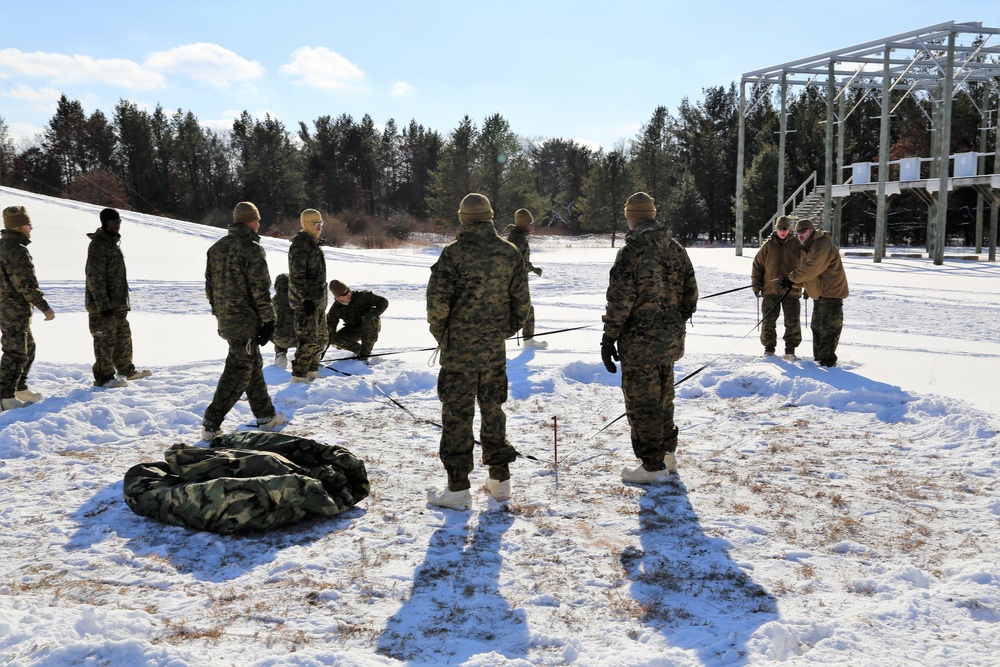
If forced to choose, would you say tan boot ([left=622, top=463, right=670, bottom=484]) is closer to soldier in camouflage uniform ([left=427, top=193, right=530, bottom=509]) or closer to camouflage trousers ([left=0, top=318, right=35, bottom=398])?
soldier in camouflage uniform ([left=427, top=193, right=530, bottom=509])

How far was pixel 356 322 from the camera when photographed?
9.52 metres

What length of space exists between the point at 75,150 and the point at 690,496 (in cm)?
5739

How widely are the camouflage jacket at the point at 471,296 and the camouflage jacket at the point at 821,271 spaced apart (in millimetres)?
4871

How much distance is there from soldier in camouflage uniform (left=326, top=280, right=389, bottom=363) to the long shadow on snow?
4448 millimetres

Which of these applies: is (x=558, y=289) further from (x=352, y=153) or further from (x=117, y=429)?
(x=352, y=153)

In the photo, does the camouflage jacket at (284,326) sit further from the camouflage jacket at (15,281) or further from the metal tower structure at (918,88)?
the metal tower structure at (918,88)

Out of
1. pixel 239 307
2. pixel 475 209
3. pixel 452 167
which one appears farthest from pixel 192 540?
pixel 452 167

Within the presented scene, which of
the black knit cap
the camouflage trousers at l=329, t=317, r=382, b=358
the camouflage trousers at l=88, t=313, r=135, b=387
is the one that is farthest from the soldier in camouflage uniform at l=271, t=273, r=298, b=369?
the black knit cap

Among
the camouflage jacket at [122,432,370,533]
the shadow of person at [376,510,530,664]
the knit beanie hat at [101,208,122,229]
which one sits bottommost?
the shadow of person at [376,510,530,664]

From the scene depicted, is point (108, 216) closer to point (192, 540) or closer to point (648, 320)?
point (192, 540)

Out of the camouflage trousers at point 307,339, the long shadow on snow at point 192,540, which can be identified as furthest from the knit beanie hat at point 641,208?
the camouflage trousers at point 307,339

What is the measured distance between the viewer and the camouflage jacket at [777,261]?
9180 mm

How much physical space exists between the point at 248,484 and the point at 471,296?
5.86 ft

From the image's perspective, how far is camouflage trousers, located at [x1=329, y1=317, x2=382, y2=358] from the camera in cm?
940
